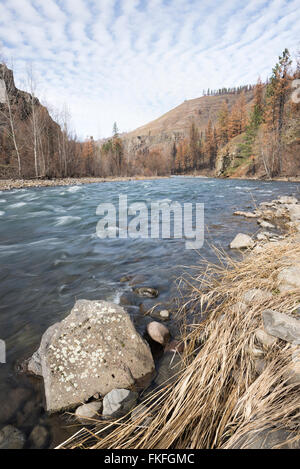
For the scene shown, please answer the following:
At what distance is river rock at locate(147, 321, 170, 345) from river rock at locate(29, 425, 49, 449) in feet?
3.55

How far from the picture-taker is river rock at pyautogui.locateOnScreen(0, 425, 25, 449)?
1.29 metres

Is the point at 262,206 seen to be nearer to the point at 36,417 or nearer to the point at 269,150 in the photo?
the point at 36,417

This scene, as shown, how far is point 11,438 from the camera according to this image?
1.33 m

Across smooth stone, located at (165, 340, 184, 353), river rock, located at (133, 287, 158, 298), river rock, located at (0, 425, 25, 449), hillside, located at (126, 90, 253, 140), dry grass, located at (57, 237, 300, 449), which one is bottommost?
river rock, located at (0, 425, 25, 449)

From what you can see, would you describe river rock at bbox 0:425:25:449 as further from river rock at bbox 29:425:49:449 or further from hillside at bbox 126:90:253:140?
hillside at bbox 126:90:253:140

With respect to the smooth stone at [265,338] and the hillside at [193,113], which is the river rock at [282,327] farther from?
the hillside at [193,113]

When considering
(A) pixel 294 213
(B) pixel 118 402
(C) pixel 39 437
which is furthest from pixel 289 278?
(A) pixel 294 213

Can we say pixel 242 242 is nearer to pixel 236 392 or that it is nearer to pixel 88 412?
pixel 236 392

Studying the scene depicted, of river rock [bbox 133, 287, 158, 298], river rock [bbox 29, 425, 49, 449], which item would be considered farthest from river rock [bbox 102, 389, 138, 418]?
river rock [bbox 133, 287, 158, 298]

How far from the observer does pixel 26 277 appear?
3.57 metres

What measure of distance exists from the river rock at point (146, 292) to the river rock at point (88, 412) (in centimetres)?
156

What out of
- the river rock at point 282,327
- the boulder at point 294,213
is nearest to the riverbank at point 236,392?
the river rock at point 282,327

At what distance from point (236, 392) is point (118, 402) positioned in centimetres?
80

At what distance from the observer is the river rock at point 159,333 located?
2.10 meters
